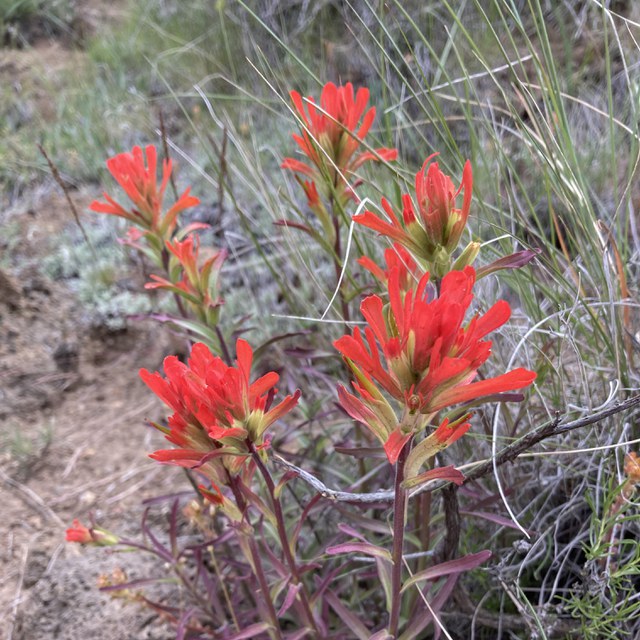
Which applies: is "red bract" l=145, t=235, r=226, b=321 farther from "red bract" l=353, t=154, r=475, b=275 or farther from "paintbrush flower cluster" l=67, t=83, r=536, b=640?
"red bract" l=353, t=154, r=475, b=275

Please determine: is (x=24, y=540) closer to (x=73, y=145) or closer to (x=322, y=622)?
(x=322, y=622)

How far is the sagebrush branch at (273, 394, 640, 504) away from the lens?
0.74 m

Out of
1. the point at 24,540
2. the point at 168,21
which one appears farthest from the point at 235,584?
the point at 168,21

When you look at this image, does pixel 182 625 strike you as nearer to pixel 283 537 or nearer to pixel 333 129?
pixel 283 537

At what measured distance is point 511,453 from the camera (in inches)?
32.1

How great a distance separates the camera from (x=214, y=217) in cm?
249

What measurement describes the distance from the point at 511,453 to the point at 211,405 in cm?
39

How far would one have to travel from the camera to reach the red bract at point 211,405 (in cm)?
69

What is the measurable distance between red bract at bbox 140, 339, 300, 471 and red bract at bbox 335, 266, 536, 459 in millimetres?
117

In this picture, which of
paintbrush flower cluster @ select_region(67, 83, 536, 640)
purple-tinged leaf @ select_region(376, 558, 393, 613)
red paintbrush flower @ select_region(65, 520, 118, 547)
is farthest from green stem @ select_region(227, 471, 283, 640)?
red paintbrush flower @ select_region(65, 520, 118, 547)

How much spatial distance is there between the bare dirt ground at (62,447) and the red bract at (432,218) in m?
0.99

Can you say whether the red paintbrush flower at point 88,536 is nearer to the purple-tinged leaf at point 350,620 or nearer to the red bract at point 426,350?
the purple-tinged leaf at point 350,620

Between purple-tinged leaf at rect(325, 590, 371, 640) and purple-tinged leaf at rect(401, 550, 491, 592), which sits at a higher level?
purple-tinged leaf at rect(401, 550, 491, 592)

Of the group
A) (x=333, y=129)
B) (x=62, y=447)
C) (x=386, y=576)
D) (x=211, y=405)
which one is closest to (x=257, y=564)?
(x=386, y=576)
